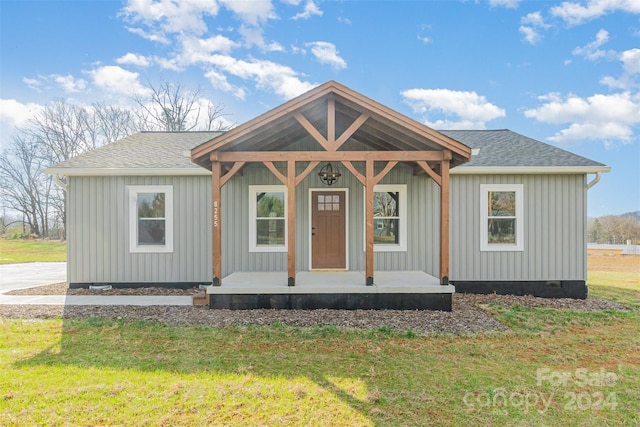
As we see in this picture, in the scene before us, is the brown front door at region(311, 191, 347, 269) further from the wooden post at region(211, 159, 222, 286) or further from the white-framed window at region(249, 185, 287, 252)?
the wooden post at region(211, 159, 222, 286)

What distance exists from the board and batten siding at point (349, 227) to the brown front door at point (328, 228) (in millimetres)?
136

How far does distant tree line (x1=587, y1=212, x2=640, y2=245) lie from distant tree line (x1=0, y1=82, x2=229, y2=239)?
27.8 meters

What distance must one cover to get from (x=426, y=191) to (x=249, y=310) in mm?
4620

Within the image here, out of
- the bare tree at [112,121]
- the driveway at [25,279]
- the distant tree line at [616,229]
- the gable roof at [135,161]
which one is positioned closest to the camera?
the gable roof at [135,161]

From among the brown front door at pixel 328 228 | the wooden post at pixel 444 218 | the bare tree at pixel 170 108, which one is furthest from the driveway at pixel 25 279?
the bare tree at pixel 170 108

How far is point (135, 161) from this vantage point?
7848 mm

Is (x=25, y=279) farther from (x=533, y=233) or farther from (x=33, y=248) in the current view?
(x=33, y=248)

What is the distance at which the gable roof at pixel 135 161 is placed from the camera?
7438 millimetres

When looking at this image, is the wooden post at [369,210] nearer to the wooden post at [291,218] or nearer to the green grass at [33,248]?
the wooden post at [291,218]

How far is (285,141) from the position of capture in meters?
7.10

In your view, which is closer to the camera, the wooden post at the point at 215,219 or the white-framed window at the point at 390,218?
the wooden post at the point at 215,219

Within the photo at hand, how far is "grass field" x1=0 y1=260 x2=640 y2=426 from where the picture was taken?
106 inches

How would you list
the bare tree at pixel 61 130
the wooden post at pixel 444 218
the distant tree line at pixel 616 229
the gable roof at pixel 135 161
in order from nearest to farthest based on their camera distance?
the wooden post at pixel 444 218 → the gable roof at pixel 135 161 → the distant tree line at pixel 616 229 → the bare tree at pixel 61 130

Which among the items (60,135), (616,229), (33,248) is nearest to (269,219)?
(33,248)
